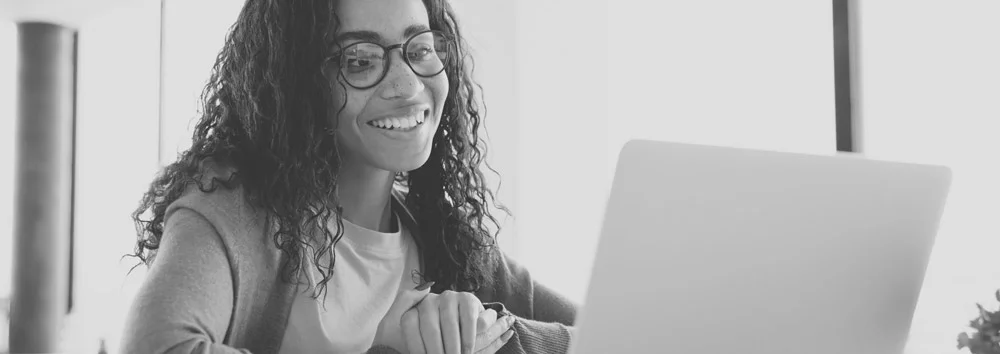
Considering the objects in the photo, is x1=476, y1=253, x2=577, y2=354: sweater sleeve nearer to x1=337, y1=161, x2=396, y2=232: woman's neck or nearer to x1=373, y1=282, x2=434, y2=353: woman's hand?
x1=337, y1=161, x2=396, y2=232: woman's neck

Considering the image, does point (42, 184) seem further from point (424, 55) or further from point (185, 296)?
point (185, 296)

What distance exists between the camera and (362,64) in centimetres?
133

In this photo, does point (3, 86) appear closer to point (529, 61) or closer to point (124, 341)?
point (529, 61)

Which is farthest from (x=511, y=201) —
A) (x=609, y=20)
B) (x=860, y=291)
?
(x=860, y=291)

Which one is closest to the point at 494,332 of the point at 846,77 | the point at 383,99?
the point at 383,99

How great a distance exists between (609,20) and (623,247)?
244cm

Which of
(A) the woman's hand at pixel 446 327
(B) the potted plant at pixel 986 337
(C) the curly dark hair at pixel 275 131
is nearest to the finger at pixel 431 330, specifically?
(A) the woman's hand at pixel 446 327

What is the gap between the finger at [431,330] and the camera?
112cm

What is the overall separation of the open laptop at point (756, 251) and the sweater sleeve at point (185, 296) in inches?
21.6


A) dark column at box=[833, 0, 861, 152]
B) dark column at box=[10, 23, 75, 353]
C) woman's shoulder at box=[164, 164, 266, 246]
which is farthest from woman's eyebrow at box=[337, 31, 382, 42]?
dark column at box=[10, 23, 75, 353]

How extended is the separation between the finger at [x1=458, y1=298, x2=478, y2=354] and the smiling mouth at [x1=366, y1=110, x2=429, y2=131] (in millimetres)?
322

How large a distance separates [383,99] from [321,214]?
188 millimetres

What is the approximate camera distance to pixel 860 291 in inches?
32.6

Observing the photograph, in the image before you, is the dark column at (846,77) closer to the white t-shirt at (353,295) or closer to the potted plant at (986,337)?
the white t-shirt at (353,295)
